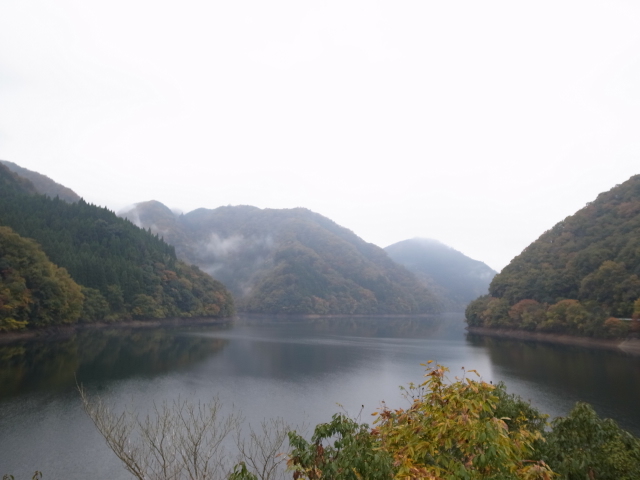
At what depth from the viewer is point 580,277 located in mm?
66875

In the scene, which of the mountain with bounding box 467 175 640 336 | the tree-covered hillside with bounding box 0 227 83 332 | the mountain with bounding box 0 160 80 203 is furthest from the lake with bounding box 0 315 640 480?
the mountain with bounding box 0 160 80 203

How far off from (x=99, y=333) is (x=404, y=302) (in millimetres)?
136589

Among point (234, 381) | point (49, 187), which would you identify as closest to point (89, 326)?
point (234, 381)

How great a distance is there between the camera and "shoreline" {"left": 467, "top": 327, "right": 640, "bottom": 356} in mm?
49812

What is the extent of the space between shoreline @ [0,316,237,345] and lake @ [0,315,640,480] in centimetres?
247

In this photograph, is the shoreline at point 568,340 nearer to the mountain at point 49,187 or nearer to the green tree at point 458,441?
the green tree at point 458,441

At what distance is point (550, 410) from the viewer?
2366 centimetres

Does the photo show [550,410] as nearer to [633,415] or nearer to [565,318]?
[633,415]

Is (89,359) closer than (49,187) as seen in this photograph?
Yes

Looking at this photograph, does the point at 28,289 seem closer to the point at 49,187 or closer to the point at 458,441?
the point at 458,441

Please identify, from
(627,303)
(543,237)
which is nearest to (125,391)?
(627,303)

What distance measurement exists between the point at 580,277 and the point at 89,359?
69.0m

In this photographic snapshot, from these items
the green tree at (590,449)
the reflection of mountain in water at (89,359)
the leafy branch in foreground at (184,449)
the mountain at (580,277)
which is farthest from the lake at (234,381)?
the green tree at (590,449)

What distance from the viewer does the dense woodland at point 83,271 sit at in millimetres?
49625
